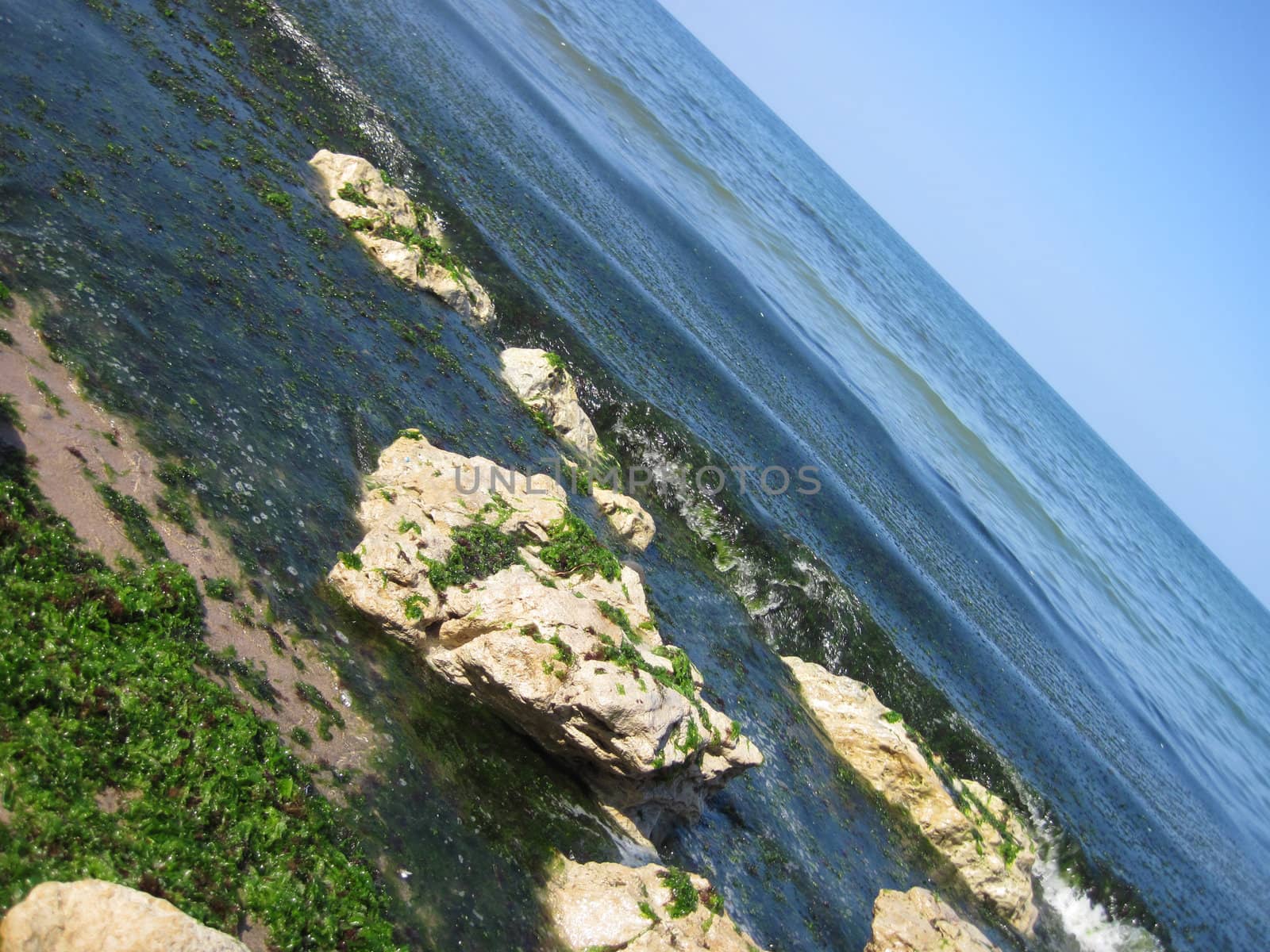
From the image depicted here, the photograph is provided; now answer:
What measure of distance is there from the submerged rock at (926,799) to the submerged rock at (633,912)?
841cm

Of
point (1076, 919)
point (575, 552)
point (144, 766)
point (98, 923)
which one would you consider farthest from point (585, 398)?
point (1076, 919)

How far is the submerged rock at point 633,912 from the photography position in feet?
34.1

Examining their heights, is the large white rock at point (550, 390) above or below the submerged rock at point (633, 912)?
above

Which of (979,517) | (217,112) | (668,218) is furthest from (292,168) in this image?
(979,517)

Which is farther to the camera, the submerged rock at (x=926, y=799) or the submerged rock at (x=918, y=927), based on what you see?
the submerged rock at (x=926, y=799)

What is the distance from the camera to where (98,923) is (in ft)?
20.1

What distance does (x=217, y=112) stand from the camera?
20312mm

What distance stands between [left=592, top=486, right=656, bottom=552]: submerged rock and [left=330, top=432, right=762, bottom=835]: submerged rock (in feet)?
14.3

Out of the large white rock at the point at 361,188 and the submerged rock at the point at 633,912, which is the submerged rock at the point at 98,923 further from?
the large white rock at the point at 361,188

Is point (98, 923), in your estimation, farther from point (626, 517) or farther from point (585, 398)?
point (585, 398)

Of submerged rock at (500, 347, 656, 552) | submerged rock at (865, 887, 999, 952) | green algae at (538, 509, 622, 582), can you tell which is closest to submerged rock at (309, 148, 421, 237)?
submerged rock at (500, 347, 656, 552)

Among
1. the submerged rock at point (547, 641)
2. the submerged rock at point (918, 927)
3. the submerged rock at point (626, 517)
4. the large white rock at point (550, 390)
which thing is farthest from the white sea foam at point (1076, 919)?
the large white rock at point (550, 390)

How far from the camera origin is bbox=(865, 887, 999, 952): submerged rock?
14.0 meters

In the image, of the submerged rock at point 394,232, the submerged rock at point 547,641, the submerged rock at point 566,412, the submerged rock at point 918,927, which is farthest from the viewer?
the submerged rock at point 394,232
